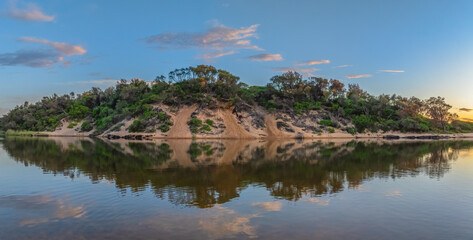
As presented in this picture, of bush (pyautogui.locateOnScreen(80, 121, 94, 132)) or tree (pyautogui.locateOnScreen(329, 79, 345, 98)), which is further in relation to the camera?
tree (pyautogui.locateOnScreen(329, 79, 345, 98))

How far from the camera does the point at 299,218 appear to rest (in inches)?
398

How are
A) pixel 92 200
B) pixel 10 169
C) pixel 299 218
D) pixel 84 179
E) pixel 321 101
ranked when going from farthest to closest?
1. pixel 321 101
2. pixel 10 169
3. pixel 84 179
4. pixel 92 200
5. pixel 299 218

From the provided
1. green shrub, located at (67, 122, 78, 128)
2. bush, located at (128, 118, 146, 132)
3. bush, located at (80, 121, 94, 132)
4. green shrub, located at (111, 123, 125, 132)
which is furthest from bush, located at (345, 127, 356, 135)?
green shrub, located at (67, 122, 78, 128)

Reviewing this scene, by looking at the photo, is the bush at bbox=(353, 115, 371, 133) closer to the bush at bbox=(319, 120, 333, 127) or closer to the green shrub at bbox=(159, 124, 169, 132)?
the bush at bbox=(319, 120, 333, 127)

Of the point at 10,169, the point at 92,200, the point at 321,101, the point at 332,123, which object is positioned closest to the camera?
the point at 92,200

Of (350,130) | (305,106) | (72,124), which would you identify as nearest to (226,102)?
(305,106)

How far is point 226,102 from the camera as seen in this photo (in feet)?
281

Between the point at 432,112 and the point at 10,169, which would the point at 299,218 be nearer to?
the point at 10,169

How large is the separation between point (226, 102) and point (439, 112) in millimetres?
64777

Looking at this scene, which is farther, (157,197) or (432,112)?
(432,112)

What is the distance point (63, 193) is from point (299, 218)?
34.3 ft

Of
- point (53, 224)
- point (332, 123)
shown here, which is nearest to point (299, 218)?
point (53, 224)

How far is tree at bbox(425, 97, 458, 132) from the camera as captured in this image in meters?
93.4

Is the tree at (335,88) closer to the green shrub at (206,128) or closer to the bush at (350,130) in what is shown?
the bush at (350,130)
